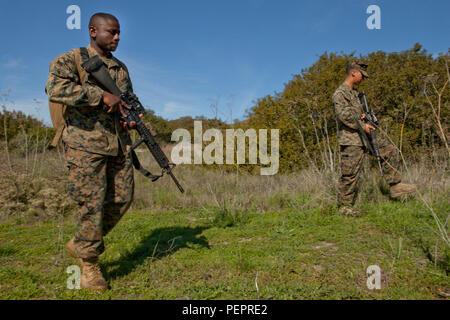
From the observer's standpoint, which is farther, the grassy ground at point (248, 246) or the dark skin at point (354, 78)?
the dark skin at point (354, 78)

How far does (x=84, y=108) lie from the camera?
8.20 ft

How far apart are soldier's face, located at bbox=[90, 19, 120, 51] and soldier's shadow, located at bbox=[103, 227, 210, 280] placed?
182cm

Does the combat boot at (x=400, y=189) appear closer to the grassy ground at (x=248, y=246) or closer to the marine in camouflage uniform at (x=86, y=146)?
the grassy ground at (x=248, y=246)

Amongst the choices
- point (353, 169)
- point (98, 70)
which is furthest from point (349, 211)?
point (98, 70)

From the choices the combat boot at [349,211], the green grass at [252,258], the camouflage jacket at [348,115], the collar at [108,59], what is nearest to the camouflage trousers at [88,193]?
the green grass at [252,258]

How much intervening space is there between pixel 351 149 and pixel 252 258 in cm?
232

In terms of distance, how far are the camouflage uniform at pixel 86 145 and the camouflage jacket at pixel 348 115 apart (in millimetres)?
3149

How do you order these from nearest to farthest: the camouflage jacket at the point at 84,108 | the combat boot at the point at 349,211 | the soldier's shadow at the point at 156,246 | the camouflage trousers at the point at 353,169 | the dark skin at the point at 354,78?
the camouflage jacket at the point at 84,108 → the soldier's shadow at the point at 156,246 → the combat boot at the point at 349,211 → the camouflage trousers at the point at 353,169 → the dark skin at the point at 354,78

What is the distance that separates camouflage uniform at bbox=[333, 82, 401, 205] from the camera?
13.9 feet

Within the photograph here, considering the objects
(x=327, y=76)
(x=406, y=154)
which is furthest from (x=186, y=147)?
(x=406, y=154)

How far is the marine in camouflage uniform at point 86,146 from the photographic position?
2316mm

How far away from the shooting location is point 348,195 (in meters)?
4.29

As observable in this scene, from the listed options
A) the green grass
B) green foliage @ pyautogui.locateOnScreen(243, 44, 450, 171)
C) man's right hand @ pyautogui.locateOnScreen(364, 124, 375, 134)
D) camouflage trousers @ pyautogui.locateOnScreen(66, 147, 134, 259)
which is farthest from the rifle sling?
green foliage @ pyautogui.locateOnScreen(243, 44, 450, 171)

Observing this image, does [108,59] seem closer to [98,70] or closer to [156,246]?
[98,70]
